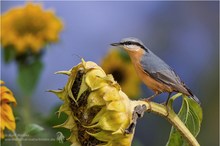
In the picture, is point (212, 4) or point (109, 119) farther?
point (212, 4)

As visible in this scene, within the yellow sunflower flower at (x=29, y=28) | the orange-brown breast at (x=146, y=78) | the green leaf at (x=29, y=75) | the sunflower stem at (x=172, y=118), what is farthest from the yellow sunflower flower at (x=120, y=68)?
the sunflower stem at (x=172, y=118)

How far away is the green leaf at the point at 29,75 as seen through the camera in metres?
3.34

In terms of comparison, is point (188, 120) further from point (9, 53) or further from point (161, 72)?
point (9, 53)

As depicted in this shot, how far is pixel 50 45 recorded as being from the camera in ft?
11.8

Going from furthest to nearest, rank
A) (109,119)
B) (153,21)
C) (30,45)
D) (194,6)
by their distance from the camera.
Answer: (194,6)
(153,21)
(30,45)
(109,119)

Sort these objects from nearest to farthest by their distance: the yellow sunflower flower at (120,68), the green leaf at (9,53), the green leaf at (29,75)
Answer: the green leaf at (29,75) → the green leaf at (9,53) → the yellow sunflower flower at (120,68)

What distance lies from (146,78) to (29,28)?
169cm

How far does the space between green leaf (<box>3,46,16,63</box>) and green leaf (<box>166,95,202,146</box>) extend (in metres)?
1.61

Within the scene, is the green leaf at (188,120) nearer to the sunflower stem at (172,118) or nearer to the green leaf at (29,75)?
the sunflower stem at (172,118)

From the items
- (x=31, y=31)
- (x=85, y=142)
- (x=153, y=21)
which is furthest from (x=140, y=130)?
(x=85, y=142)

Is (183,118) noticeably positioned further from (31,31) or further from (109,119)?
(31,31)

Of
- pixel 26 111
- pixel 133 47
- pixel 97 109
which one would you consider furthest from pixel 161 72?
pixel 26 111

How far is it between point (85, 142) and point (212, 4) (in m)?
6.26

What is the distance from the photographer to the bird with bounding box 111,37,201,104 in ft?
6.81
